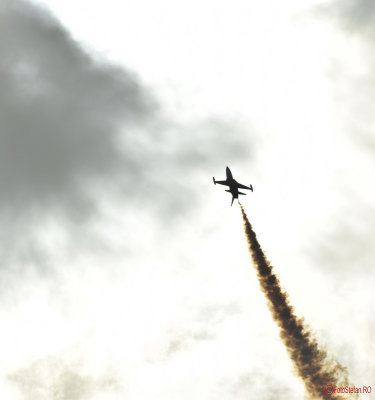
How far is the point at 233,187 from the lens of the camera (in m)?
128

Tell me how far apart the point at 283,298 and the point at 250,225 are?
63.5 ft

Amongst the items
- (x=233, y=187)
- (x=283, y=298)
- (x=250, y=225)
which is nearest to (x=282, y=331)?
(x=283, y=298)

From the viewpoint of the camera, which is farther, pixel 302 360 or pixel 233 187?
pixel 233 187

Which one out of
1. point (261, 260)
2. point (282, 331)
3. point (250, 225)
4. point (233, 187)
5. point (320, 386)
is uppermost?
point (233, 187)

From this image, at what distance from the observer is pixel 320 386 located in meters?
118

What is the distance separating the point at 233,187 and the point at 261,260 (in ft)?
64.5

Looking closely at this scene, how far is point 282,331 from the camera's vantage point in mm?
120750

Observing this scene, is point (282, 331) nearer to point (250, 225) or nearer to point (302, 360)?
point (302, 360)

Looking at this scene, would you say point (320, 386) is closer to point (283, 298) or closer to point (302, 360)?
point (302, 360)

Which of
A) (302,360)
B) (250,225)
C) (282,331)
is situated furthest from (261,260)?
(302,360)

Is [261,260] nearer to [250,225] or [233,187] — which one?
[250,225]

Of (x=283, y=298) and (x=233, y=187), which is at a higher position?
(x=233, y=187)

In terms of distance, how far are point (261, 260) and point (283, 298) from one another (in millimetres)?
10488

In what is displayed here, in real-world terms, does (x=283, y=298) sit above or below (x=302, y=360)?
above
